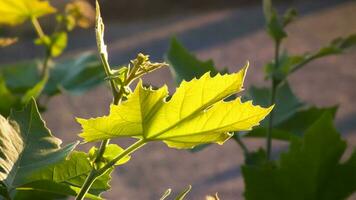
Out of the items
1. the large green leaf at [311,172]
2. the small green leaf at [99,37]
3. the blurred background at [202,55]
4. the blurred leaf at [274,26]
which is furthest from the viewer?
the blurred background at [202,55]

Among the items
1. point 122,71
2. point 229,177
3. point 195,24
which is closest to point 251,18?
point 195,24

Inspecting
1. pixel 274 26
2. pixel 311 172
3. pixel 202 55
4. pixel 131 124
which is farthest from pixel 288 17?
pixel 202 55

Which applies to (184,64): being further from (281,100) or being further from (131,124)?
(131,124)

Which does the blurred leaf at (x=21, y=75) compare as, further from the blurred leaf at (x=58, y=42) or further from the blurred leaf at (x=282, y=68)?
the blurred leaf at (x=282, y=68)

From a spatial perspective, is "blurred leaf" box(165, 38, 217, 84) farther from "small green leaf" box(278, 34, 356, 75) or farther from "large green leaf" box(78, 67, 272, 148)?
"large green leaf" box(78, 67, 272, 148)

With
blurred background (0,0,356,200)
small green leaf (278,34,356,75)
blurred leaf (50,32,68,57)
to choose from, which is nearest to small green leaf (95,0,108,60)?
small green leaf (278,34,356,75)

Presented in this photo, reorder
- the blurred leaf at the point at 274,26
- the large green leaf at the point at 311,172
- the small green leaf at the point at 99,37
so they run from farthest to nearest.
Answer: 1. the blurred leaf at the point at 274,26
2. the large green leaf at the point at 311,172
3. the small green leaf at the point at 99,37

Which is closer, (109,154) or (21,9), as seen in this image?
(109,154)

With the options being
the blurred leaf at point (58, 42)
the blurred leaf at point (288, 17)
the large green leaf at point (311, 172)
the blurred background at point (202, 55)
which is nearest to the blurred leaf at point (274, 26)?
the blurred leaf at point (288, 17)
